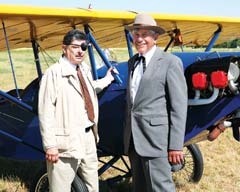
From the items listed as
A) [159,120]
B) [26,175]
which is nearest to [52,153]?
[159,120]

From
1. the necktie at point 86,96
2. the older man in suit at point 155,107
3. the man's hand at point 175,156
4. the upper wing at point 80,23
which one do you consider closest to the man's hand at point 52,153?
the necktie at point 86,96

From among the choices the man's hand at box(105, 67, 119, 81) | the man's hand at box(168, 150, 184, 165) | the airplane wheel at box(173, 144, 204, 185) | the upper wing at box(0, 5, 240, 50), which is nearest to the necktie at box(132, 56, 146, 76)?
the man's hand at box(168, 150, 184, 165)

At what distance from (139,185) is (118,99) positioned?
113cm

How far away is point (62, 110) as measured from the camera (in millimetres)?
3422

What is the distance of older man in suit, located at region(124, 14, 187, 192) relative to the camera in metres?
3.20

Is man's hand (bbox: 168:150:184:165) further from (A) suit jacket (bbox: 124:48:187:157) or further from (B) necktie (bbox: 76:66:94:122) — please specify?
(B) necktie (bbox: 76:66:94:122)

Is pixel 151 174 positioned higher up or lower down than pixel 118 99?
lower down

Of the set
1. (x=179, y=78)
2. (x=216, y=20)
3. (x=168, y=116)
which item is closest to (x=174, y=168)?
(x=168, y=116)

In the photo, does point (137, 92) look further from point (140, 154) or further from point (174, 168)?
point (174, 168)

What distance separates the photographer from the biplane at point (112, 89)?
376cm

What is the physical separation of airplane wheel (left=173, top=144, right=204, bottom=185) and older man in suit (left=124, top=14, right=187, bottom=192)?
7.96 ft

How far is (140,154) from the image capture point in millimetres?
3352

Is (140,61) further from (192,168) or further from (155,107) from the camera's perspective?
(192,168)

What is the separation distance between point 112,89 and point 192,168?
6.39ft
